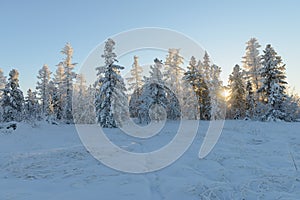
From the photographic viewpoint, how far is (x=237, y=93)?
40.6 meters

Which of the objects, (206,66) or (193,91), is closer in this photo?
(193,91)

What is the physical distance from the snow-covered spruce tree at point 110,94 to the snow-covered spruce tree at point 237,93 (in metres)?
21.8

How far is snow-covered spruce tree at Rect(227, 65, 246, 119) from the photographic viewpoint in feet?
133

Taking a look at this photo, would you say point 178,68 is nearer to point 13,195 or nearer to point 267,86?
point 267,86

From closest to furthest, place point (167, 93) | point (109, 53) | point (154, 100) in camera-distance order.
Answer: point (109, 53), point (154, 100), point (167, 93)

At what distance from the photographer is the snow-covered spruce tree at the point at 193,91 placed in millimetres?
36531

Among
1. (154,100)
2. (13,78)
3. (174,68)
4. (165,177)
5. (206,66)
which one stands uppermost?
(206,66)

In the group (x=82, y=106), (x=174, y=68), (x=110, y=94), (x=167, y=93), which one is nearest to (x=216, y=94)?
(x=174, y=68)

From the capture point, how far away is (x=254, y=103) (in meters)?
40.0

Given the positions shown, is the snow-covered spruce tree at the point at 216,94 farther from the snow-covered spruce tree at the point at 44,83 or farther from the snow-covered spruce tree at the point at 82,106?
the snow-covered spruce tree at the point at 44,83

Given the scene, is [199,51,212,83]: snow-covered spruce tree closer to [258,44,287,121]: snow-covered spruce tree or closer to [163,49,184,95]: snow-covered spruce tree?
[163,49,184,95]: snow-covered spruce tree

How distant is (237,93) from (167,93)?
13322 mm

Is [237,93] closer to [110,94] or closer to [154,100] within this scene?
[154,100]

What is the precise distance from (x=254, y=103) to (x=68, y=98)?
1200 inches
